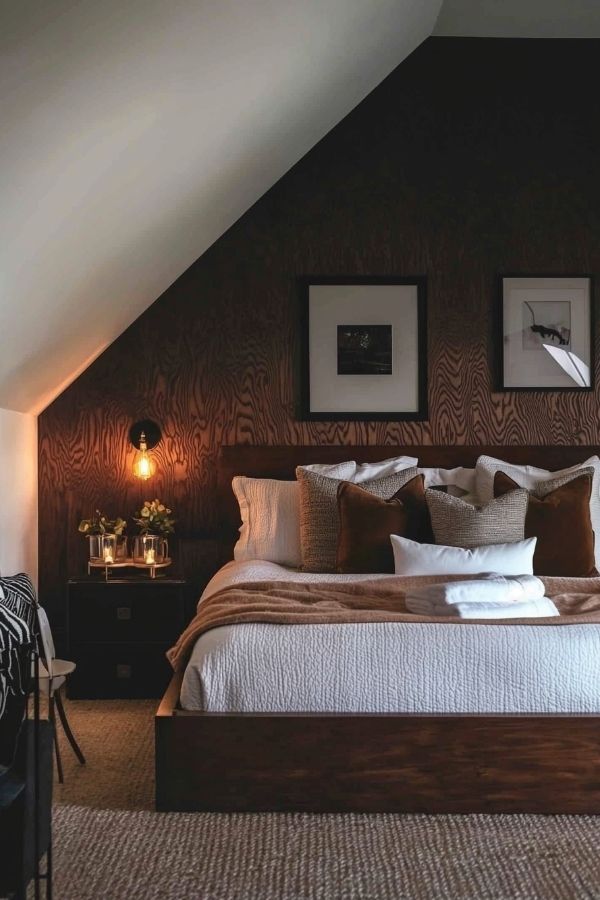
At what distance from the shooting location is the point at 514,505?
12.2 feet

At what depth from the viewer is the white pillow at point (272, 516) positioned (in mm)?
4051

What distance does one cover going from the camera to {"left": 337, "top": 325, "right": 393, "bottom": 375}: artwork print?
450 cm

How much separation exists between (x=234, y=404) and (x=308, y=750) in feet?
7.43

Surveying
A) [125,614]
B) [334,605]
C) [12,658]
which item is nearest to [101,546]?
[125,614]

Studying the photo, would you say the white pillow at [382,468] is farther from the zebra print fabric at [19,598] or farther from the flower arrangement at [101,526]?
the zebra print fabric at [19,598]

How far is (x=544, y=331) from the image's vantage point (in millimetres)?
4504

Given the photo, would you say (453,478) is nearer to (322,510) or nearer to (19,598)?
(322,510)

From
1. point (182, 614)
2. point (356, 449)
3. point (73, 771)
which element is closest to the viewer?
point (73, 771)

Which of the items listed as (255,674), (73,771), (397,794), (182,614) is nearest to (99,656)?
(182,614)

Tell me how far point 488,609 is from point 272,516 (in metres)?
1.55

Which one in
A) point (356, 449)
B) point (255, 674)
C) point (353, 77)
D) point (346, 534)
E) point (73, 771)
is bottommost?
point (73, 771)

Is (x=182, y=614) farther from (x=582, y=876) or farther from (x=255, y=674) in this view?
(x=582, y=876)

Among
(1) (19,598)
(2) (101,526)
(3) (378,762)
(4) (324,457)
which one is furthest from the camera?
(4) (324,457)

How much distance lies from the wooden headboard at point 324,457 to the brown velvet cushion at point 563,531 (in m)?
0.55
